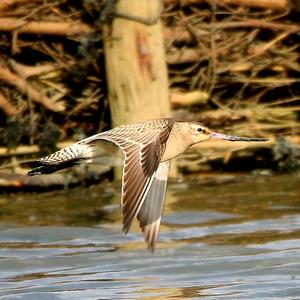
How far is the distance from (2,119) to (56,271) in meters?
3.16

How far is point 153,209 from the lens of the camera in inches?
237

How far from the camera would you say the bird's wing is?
582cm

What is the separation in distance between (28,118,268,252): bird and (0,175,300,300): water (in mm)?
467

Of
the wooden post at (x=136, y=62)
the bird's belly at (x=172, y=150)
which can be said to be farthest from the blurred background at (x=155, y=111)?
the bird's belly at (x=172, y=150)

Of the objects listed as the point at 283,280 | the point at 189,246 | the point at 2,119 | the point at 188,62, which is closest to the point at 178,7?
the point at 188,62

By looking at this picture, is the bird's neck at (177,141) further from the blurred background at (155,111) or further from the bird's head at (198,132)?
the blurred background at (155,111)

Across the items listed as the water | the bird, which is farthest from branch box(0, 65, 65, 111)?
the bird

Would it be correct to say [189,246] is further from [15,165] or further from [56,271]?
[15,165]

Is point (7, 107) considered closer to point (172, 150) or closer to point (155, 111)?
point (155, 111)

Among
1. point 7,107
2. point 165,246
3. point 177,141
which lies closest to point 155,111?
point 7,107

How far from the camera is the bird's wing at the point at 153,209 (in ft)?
19.1

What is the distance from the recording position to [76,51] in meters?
9.62

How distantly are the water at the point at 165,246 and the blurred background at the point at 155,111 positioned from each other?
0.07ft

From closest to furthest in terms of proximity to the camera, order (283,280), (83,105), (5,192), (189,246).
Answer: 1. (283,280)
2. (189,246)
3. (5,192)
4. (83,105)
